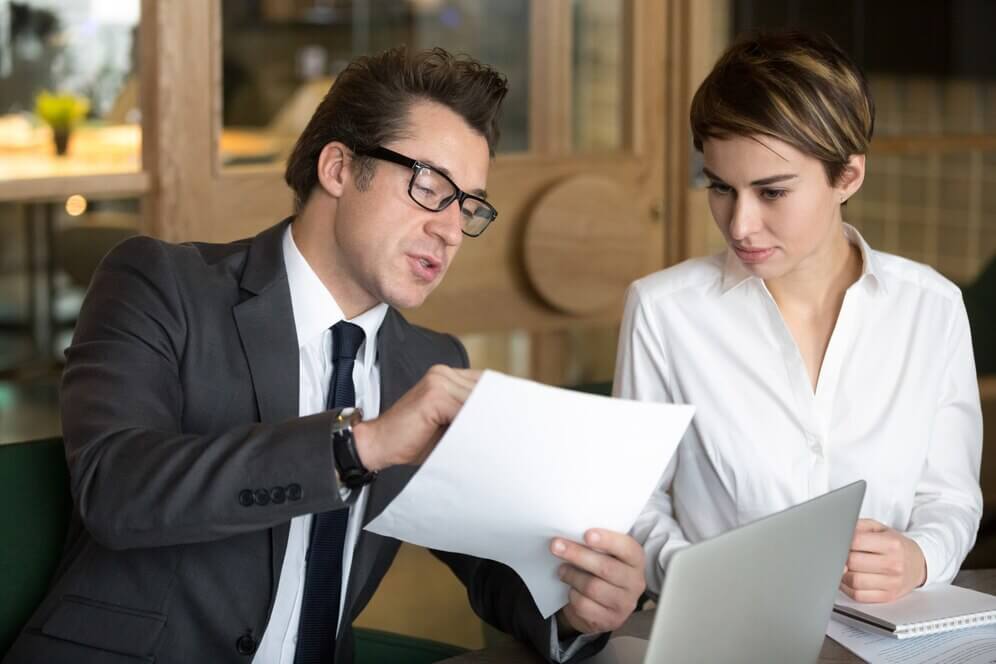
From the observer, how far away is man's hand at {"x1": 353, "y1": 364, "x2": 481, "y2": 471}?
1.26 metres

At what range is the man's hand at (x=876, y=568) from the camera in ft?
5.19

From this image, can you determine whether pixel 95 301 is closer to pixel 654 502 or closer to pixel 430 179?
pixel 430 179

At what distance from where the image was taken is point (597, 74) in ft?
11.6

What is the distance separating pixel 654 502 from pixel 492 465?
2.49 feet

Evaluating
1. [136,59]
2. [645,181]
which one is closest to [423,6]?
[645,181]

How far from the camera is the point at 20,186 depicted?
2.71 m

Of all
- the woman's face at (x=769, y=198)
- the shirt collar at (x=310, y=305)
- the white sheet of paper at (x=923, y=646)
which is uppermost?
the woman's face at (x=769, y=198)

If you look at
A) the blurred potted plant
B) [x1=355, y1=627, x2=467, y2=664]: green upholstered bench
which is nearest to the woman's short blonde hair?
[x1=355, y1=627, x2=467, y2=664]: green upholstered bench

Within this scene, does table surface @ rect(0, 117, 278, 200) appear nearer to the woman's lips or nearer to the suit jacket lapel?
the suit jacket lapel

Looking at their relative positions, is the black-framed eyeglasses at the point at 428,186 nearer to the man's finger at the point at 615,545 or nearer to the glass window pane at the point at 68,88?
the man's finger at the point at 615,545

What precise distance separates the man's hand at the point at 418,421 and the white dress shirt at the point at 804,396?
60 cm

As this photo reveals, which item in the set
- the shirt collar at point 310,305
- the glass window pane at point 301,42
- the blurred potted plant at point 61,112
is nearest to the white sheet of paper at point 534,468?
the shirt collar at point 310,305

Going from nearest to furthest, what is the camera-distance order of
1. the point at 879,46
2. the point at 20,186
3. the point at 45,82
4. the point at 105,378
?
the point at 105,378
the point at 20,186
the point at 45,82
the point at 879,46

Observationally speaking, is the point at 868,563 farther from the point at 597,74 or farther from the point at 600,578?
the point at 597,74
